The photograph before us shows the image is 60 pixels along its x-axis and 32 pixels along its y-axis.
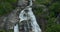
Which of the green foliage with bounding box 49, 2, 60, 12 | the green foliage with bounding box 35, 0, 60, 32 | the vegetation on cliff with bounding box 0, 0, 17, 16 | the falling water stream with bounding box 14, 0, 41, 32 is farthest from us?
the vegetation on cliff with bounding box 0, 0, 17, 16

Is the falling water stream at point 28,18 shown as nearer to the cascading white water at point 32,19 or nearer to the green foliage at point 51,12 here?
the cascading white water at point 32,19

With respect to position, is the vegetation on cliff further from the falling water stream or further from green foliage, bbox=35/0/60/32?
green foliage, bbox=35/0/60/32

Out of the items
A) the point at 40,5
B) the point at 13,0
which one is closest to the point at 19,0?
the point at 13,0

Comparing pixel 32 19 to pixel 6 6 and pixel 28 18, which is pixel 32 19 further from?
pixel 6 6

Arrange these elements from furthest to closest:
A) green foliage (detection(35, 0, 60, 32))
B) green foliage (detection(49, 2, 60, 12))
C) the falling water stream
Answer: green foliage (detection(49, 2, 60, 12)) < green foliage (detection(35, 0, 60, 32)) < the falling water stream

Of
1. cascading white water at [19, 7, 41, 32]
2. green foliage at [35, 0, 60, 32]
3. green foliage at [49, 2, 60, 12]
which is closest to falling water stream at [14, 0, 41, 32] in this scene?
cascading white water at [19, 7, 41, 32]

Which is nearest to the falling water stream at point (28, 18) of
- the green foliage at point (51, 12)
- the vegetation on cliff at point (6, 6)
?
the green foliage at point (51, 12)

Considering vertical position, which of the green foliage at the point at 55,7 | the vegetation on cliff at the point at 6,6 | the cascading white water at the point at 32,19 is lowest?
the cascading white water at the point at 32,19

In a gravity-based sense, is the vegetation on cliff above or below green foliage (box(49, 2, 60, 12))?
above

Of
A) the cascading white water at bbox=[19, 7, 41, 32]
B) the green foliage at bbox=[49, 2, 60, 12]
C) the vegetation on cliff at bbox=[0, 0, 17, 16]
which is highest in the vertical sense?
the vegetation on cliff at bbox=[0, 0, 17, 16]

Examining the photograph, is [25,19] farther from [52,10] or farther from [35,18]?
[52,10]

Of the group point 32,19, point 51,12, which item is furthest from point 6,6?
point 51,12
